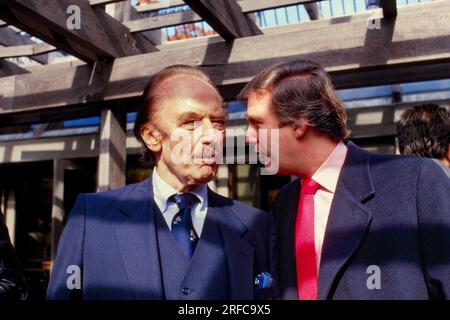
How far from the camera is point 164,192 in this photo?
5.66 feet

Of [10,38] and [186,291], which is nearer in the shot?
[186,291]

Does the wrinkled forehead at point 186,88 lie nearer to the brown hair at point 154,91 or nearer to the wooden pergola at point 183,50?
the brown hair at point 154,91

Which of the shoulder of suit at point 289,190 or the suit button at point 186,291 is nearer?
the suit button at point 186,291

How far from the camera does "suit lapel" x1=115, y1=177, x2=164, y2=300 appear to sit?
59.2 inches

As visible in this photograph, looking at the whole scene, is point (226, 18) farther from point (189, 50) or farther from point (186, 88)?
point (186, 88)

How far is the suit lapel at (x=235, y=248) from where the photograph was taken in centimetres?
157

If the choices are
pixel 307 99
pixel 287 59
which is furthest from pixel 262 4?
pixel 307 99

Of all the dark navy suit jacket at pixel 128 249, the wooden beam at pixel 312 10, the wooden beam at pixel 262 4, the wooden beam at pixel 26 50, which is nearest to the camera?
the dark navy suit jacket at pixel 128 249

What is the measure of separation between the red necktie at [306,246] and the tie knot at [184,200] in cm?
36

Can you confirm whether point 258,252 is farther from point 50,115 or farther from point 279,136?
point 50,115

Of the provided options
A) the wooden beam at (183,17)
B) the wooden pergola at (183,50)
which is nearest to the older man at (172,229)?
the wooden pergola at (183,50)

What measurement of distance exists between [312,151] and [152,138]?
588 millimetres

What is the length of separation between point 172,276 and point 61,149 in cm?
443

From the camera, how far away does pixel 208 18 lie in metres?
2.90
